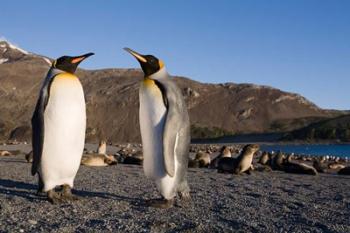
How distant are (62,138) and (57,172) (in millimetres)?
495

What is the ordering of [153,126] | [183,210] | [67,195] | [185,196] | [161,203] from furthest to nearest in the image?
[185,196] < [67,195] < [153,126] < [161,203] < [183,210]

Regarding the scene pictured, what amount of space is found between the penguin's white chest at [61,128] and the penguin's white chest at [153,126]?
0.98 metres

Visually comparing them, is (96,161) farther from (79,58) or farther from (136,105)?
(136,105)

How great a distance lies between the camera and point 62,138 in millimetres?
7656

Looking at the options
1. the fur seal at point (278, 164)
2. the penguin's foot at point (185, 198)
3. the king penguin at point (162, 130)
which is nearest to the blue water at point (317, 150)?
the fur seal at point (278, 164)

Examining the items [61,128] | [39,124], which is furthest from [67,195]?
[39,124]

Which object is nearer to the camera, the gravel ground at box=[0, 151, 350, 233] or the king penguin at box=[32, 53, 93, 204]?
the gravel ground at box=[0, 151, 350, 233]

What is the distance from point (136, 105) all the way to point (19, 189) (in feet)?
258

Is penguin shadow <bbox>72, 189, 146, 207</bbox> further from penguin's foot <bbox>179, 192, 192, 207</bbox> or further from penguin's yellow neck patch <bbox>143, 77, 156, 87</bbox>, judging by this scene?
penguin's yellow neck patch <bbox>143, 77, 156, 87</bbox>

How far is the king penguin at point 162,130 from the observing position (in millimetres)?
7359

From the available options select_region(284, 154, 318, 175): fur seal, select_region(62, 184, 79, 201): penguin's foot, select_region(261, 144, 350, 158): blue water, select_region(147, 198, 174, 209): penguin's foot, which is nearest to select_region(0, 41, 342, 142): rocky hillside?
select_region(261, 144, 350, 158): blue water

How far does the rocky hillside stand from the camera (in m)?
80.8

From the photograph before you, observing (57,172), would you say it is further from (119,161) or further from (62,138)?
(119,161)

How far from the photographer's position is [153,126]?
750 centimetres
